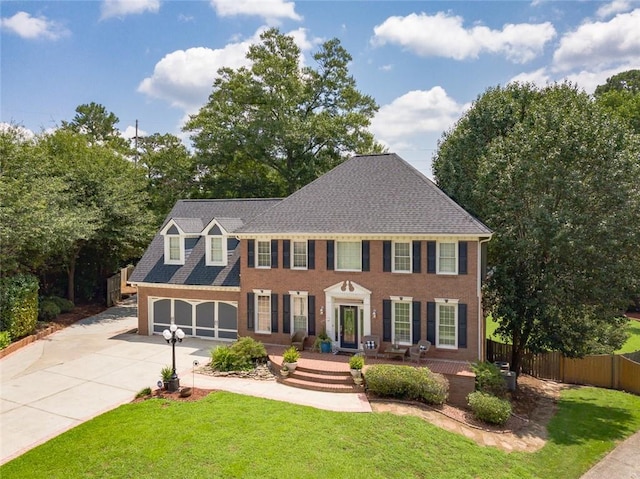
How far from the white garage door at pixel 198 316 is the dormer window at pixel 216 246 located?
2.27 m

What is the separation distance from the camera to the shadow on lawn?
49.2ft

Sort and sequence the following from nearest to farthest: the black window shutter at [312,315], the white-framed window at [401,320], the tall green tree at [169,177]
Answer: the white-framed window at [401,320] → the black window shutter at [312,315] → the tall green tree at [169,177]

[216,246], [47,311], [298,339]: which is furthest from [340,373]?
[47,311]

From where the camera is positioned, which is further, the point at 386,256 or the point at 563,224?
the point at 386,256

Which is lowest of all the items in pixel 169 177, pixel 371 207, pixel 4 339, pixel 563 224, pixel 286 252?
pixel 4 339

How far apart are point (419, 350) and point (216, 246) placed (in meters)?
12.2

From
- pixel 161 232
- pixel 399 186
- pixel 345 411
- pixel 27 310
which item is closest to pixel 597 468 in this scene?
pixel 345 411

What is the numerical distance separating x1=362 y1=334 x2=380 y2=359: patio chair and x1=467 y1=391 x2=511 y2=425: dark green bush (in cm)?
462

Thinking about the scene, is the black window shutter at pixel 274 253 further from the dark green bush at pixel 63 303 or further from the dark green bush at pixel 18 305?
the dark green bush at pixel 63 303

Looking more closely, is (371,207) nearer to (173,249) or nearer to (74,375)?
(173,249)

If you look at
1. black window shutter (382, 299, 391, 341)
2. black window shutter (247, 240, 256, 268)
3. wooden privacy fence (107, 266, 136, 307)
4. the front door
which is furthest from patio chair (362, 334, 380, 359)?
wooden privacy fence (107, 266, 136, 307)

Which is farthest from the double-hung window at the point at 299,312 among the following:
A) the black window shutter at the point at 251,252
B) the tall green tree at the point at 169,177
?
the tall green tree at the point at 169,177

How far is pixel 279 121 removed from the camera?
37.3 meters

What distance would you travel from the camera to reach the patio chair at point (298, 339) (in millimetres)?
19797
